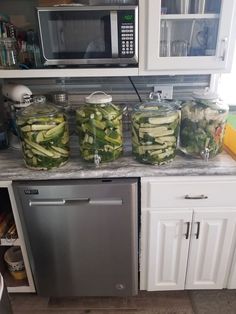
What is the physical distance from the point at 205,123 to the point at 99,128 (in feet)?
1.65

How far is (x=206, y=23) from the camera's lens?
1231 millimetres

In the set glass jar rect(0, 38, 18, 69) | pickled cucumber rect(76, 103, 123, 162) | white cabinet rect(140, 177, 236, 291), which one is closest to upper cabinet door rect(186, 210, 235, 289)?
white cabinet rect(140, 177, 236, 291)

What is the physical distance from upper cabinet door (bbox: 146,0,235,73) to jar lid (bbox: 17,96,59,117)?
0.50 metres

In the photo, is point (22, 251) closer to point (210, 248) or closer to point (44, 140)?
point (44, 140)

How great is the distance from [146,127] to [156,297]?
1087 mm

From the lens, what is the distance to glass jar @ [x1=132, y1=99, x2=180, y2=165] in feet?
3.86

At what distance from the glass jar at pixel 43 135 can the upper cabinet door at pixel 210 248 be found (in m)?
0.74

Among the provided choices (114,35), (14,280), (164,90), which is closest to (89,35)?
(114,35)

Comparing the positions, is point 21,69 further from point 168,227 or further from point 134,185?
point 168,227

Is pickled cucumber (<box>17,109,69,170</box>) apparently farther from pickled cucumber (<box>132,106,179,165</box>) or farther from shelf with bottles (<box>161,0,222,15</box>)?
shelf with bottles (<box>161,0,222,15</box>)

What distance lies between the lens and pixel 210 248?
1381 mm

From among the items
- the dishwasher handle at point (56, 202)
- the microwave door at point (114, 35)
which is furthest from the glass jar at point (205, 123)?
the dishwasher handle at point (56, 202)

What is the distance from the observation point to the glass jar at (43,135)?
1.16 metres

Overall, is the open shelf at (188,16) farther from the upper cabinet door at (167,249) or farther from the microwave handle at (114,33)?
the upper cabinet door at (167,249)
